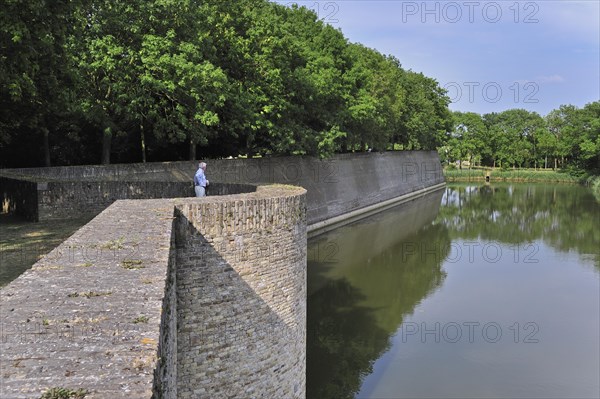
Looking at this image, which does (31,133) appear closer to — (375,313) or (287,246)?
(375,313)

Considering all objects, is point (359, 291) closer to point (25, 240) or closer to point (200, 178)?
point (200, 178)

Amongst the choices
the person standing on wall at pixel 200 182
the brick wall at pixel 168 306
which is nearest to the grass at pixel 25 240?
the brick wall at pixel 168 306

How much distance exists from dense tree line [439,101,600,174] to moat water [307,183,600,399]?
51076 mm

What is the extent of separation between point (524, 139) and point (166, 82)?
81.7 metres

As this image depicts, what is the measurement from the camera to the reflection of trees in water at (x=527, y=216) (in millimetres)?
31234

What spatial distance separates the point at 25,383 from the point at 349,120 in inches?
1207

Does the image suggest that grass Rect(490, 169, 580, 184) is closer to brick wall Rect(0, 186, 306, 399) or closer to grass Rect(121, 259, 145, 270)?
brick wall Rect(0, 186, 306, 399)

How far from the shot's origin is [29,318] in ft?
10.6

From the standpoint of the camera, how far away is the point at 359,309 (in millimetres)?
17656

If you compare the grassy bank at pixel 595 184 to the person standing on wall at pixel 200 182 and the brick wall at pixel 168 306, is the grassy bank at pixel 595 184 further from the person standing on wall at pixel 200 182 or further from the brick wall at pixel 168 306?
the brick wall at pixel 168 306

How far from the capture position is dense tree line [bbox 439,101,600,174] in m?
77.6

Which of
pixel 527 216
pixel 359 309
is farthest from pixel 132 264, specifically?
pixel 527 216

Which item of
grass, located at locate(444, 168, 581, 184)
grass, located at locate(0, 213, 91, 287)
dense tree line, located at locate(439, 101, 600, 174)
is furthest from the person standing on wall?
grass, located at locate(444, 168, 581, 184)

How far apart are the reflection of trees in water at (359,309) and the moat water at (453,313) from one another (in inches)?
1.7
